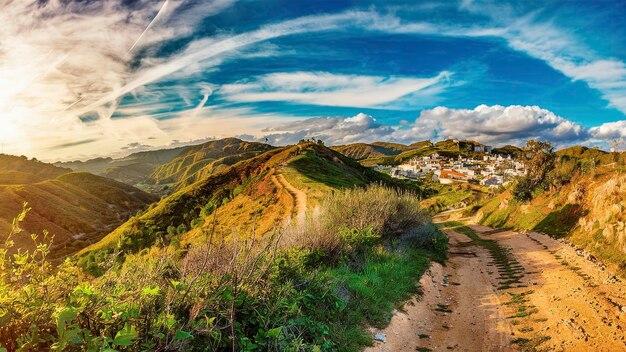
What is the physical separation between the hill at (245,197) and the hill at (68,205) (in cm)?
2205

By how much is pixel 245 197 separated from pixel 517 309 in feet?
137

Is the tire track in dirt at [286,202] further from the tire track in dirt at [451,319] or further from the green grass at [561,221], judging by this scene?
the green grass at [561,221]

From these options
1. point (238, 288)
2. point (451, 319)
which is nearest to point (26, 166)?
point (451, 319)

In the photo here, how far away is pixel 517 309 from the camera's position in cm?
1108

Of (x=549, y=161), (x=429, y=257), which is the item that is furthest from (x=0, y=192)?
(x=549, y=161)

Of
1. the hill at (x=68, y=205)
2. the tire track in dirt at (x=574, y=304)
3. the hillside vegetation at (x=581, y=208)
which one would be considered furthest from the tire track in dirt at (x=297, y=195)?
the hill at (x=68, y=205)

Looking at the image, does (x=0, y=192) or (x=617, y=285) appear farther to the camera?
(x=0, y=192)

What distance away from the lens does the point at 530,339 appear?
891 cm

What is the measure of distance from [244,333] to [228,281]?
893 mm

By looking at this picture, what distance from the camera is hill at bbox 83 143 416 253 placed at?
3706cm

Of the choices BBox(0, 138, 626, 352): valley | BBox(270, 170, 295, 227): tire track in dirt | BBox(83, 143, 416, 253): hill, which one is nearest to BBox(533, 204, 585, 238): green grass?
BBox(0, 138, 626, 352): valley

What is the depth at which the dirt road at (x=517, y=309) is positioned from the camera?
8719 mm

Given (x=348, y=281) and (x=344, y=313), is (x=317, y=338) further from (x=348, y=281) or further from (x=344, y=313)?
(x=348, y=281)

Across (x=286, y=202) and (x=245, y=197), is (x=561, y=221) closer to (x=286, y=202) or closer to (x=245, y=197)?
(x=286, y=202)
